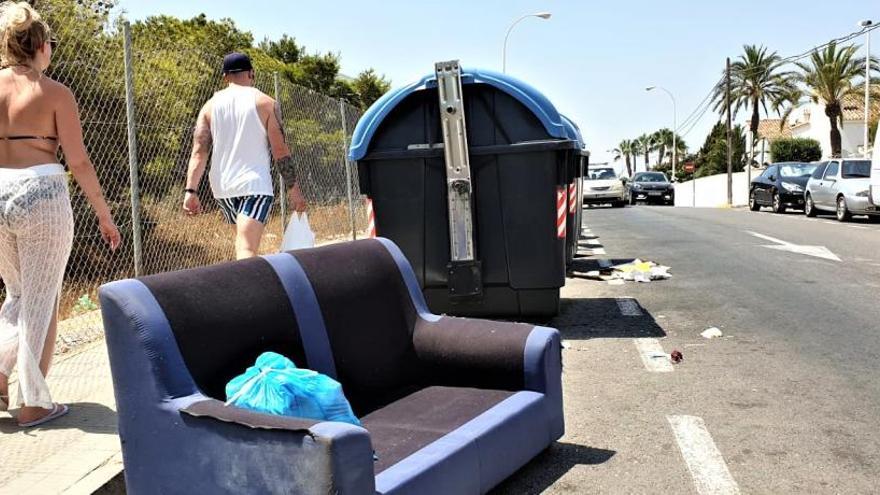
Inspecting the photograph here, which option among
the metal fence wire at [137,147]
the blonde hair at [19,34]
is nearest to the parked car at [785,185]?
the metal fence wire at [137,147]

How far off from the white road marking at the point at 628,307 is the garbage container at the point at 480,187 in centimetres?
125

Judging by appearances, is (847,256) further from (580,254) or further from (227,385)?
(227,385)

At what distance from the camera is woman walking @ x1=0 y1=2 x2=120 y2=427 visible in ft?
13.1

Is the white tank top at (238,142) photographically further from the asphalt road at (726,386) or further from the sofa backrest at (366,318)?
the asphalt road at (726,386)

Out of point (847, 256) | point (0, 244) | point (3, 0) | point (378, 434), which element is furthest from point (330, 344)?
point (847, 256)

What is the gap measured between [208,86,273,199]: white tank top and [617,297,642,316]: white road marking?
13.6ft

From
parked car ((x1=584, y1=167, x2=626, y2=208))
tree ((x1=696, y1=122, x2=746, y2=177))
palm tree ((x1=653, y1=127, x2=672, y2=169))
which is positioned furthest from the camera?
palm tree ((x1=653, y1=127, x2=672, y2=169))

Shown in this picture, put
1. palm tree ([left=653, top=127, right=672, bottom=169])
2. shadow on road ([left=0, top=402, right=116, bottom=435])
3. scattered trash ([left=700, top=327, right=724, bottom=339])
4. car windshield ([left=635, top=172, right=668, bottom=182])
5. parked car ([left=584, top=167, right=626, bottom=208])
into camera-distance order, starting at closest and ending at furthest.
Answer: shadow on road ([left=0, top=402, right=116, bottom=435]) < scattered trash ([left=700, top=327, right=724, bottom=339]) < parked car ([left=584, top=167, right=626, bottom=208]) < car windshield ([left=635, top=172, right=668, bottom=182]) < palm tree ([left=653, top=127, right=672, bottom=169])

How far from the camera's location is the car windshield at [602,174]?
33.0m

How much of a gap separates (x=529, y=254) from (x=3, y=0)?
5731 mm

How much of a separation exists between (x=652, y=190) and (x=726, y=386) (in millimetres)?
35978

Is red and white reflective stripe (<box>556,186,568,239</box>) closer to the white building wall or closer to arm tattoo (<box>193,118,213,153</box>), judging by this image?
arm tattoo (<box>193,118,213,153</box>)

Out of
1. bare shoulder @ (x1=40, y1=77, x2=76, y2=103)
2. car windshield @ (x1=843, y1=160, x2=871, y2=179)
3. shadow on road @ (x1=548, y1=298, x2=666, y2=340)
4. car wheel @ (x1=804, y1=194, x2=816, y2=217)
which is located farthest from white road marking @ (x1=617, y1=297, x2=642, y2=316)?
car wheel @ (x1=804, y1=194, x2=816, y2=217)

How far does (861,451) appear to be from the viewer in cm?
413
